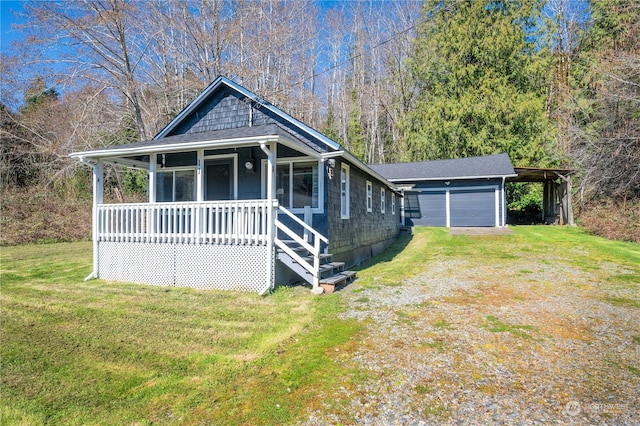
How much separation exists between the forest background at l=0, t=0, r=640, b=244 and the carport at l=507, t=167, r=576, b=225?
731mm

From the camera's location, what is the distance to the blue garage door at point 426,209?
18.5 m

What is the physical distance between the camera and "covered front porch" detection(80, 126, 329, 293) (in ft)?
23.7

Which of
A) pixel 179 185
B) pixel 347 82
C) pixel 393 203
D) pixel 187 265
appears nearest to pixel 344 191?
pixel 187 265

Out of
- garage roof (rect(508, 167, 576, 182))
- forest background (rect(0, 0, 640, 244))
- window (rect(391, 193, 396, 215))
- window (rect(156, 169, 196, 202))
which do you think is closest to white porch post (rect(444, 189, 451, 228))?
window (rect(391, 193, 396, 215))

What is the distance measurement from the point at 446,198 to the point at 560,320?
13619 mm

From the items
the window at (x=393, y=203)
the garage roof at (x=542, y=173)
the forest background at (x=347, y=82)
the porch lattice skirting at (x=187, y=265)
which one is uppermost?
the forest background at (x=347, y=82)

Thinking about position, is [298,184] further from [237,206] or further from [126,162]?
[126,162]

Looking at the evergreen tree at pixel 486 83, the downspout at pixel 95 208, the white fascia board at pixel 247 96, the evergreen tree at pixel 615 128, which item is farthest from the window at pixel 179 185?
the evergreen tree at pixel 486 83

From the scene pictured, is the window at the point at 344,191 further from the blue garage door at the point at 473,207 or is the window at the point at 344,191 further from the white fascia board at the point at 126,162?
the blue garage door at the point at 473,207

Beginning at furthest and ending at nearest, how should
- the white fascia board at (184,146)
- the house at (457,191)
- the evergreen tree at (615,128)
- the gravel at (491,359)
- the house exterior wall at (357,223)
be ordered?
the house at (457,191), the evergreen tree at (615,128), the house exterior wall at (357,223), the white fascia board at (184,146), the gravel at (491,359)

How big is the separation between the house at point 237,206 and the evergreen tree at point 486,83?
15.3 m

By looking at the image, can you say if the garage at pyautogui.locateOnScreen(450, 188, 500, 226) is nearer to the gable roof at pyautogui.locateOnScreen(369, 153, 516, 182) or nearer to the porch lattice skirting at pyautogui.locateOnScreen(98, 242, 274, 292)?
the gable roof at pyautogui.locateOnScreen(369, 153, 516, 182)

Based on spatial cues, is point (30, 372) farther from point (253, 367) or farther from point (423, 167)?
point (423, 167)

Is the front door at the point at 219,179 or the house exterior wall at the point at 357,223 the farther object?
the front door at the point at 219,179
